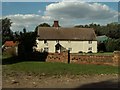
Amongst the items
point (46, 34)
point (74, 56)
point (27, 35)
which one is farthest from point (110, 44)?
point (74, 56)

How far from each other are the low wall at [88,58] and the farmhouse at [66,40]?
38.2 meters

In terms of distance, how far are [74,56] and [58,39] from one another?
42.3m

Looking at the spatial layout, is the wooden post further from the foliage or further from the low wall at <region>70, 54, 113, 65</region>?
the foliage

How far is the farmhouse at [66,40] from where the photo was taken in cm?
7006

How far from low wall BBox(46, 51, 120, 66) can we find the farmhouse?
1504 inches

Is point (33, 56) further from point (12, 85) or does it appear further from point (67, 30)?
point (67, 30)

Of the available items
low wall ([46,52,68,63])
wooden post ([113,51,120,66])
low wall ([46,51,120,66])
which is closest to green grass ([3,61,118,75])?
wooden post ([113,51,120,66])

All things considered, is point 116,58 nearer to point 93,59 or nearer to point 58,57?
point 93,59

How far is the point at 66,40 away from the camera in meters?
71.8

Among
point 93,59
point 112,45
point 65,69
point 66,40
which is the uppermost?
point 66,40

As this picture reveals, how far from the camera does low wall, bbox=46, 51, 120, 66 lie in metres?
24.9

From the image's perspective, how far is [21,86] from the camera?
1298 centimetres

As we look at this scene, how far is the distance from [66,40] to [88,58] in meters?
44.4

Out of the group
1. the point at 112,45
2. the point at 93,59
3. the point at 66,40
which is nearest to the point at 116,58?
the point at 93,59
